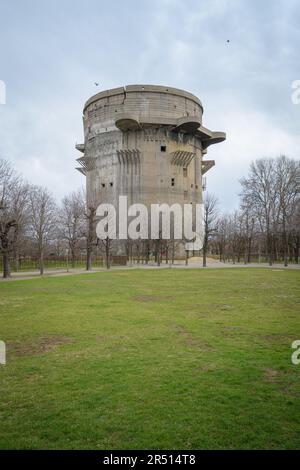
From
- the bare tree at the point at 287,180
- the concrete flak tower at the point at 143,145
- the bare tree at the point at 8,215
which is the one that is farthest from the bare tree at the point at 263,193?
the bare tree at the point at 8,215

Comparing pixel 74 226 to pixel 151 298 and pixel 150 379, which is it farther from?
pixel 150 379

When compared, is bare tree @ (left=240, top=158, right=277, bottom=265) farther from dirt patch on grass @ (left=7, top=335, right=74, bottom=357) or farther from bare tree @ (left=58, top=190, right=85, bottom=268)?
dirt patch on grass @ (left=7, top=335, right=74, bottom=357)

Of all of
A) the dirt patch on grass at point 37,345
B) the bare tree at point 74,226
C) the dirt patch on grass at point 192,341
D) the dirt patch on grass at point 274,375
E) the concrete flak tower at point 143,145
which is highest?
the concrete flak tower at point 143,145

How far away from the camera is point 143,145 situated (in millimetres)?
65062

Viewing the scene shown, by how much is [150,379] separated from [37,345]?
A: 3503 mm

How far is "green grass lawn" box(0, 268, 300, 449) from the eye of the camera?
4312mm

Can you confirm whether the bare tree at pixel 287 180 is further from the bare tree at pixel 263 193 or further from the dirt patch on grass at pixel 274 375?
the dirt patch on grass at pixel 274 375

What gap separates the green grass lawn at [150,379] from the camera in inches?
170

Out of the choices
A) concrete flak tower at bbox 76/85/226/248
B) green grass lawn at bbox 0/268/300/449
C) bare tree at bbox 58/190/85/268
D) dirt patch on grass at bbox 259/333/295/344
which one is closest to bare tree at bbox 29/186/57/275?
bare tree at bbox 58/190/85/268

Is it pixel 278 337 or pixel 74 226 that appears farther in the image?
pixel 74 226

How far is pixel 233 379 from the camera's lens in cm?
597

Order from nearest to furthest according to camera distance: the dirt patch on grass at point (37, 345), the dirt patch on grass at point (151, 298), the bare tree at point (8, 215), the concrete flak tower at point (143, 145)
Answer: the dirt patch on grass at point (37, 345) < the dirt patch on grass at point (151, 298) < the bare tree at point (8, 215) < the concrete flak tower at point (143, 145)

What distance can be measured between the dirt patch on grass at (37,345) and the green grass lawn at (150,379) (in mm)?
25

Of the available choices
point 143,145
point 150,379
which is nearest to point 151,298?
point 150,379
